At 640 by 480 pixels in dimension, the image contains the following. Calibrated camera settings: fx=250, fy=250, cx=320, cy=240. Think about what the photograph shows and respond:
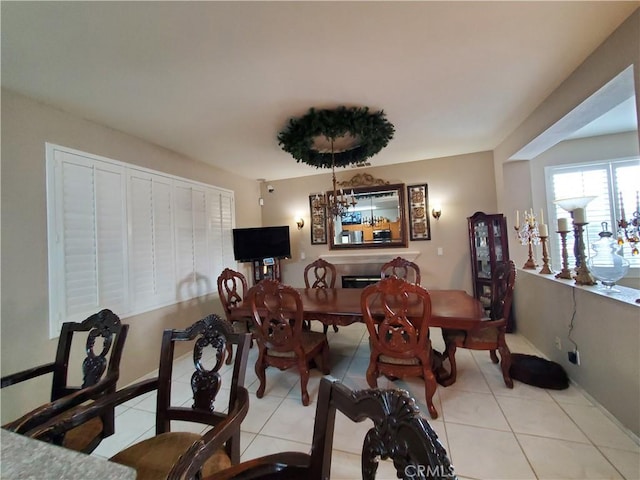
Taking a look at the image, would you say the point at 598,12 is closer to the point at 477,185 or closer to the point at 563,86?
the point at 563,86

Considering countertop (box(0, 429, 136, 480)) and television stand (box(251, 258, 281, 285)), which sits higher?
television stand (box(251, 258, 281, 285))

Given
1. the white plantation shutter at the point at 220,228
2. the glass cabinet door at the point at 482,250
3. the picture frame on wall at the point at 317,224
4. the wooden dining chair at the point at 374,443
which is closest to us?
the wooden dining chair at the point at 374,443

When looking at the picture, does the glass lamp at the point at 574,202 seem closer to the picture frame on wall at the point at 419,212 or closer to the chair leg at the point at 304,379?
the picture frame on wall at the point at 419,212

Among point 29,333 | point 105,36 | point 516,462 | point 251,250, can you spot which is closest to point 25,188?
point 29,333

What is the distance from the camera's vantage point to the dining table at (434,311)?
6.25 feet

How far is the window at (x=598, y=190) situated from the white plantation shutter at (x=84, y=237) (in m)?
5.43

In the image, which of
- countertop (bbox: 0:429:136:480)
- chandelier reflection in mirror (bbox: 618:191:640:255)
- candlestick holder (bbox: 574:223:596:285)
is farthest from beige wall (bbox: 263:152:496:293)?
countertop (bbox: 0:429:136:480)

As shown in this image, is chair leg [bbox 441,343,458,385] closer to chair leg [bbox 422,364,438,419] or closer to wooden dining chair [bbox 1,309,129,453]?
chair leg [bbox 422,364,438,419]

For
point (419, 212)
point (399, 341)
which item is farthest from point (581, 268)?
point (419, 212)

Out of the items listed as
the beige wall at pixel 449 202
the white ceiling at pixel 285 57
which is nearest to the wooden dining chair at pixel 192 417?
the white ceiling at pixel 285 57

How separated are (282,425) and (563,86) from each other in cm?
354

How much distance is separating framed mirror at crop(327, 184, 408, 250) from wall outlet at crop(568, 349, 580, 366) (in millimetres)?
2299

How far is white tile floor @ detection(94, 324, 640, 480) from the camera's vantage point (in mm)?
1436

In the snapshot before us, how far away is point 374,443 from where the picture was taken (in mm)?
602
